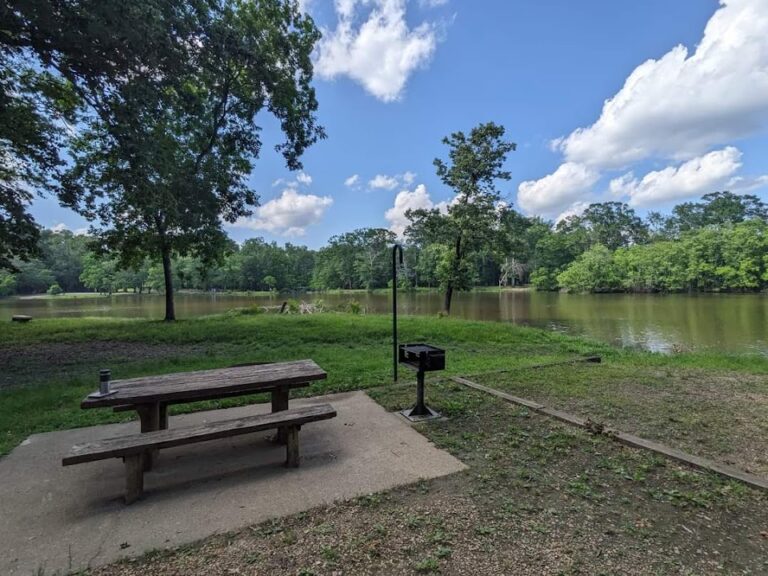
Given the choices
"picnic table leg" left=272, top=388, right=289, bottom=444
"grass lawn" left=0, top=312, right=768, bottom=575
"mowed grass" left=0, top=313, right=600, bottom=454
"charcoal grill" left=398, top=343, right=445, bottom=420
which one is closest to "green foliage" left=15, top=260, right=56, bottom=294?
"mowed grass" left=0, top=313, right=600, bottom=454

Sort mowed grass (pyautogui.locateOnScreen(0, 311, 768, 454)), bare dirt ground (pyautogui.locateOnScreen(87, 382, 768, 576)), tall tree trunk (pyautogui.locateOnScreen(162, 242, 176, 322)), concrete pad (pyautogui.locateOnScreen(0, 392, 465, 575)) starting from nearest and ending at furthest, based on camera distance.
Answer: bare dirt ground (pyautogui.locateOnScreen(87, 382, 768, 576)) → concrete pad (pyautogui.locateOnScreen(0, 392, 465, 575)) → mowed grass (pyautogui.locateOnScreen(0, 311, 768, 454)) → tall tree trunk (pyautogui.locateOnScreen(162, 242, 176, 322))

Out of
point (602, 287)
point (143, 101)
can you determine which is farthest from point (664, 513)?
point (602, 287)

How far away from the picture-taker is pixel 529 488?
228cm

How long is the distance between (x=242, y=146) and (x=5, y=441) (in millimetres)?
8719

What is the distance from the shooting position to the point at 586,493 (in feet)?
7.29

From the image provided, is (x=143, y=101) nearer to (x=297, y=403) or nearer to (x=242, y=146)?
A: (x=242, y=146)

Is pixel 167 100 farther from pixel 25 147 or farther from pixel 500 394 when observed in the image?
pixel 500 394

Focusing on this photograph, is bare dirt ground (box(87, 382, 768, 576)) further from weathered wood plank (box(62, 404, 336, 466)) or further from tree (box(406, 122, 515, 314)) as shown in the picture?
tree (box(406, 122, 515, 314))

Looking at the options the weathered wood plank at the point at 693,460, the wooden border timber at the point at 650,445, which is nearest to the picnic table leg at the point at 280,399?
the wooden border timber at the point at 650,445

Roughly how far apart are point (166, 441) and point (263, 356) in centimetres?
468

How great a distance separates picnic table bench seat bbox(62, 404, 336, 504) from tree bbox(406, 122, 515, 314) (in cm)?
1380

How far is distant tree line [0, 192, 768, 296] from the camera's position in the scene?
37500 mm

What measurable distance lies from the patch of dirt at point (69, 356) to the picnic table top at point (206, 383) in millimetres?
3880

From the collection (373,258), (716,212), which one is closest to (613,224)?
(716,212)
